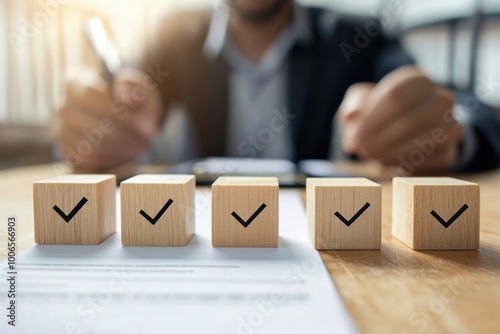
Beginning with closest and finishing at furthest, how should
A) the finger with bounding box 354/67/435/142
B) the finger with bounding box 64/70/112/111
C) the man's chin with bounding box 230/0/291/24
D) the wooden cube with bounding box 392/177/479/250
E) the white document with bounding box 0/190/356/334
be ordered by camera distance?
the white document with bounding box 0/190/356/334, the wooden cube with bounding box 392/177/479/250, the finger with bounding box 354/67/435/142, the finger with bounding box 64/70/112/111, the man's chin with bounding box 230/0/291/24

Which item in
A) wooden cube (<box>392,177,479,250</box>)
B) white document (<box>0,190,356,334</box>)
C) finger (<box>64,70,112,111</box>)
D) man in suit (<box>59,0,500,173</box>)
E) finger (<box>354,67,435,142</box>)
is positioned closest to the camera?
white document (<box>0,190,356,334</box>)

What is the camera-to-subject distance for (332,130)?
6.63ft

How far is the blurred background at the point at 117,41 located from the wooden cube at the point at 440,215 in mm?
1638

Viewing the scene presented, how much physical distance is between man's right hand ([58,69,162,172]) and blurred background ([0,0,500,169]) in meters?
0.89

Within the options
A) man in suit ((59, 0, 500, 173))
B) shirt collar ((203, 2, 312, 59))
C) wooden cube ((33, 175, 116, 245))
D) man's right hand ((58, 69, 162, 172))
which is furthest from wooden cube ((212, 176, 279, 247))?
shirt collar ((203, 2, 312, 59))

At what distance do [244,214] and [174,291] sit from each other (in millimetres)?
155

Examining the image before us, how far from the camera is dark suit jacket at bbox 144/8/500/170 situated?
194 centimetres

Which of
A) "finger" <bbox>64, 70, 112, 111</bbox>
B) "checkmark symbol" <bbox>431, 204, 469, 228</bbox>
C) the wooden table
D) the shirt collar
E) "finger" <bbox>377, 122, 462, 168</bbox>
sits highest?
the shirt collar

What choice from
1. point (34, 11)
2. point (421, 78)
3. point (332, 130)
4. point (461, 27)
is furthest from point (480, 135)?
point (34, 11)

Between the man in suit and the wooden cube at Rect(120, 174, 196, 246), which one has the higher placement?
the man in suit

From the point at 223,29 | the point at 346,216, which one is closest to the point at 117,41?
the point at 223,29

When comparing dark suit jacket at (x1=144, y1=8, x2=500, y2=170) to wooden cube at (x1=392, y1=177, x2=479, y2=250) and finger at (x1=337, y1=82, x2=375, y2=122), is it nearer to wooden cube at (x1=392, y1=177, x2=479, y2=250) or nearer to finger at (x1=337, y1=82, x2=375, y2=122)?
finger at (x1=337, y1=82, x2=375, y2=122)

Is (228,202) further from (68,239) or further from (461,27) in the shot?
(461,27)

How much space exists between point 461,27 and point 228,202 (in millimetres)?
2584
